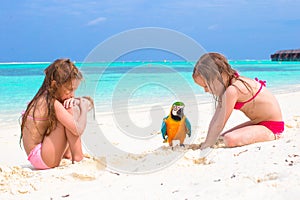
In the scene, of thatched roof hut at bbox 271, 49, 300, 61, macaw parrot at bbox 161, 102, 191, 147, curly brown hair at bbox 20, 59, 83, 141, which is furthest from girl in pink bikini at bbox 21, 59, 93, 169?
thatched roof hut at bbox 271, 49, 300, 61

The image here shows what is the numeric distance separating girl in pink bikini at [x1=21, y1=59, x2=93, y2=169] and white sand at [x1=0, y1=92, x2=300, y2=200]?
0.17m

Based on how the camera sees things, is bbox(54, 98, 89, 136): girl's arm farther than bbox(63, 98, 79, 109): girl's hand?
No

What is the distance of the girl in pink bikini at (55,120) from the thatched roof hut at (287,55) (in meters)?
63.8

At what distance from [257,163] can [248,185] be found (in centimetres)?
49

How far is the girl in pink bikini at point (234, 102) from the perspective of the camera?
11.9ft

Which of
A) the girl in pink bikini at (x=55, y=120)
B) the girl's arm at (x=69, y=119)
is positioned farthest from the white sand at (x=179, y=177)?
the girl's arm at (x=69, y=119)

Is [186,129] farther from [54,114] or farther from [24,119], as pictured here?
[24,119]

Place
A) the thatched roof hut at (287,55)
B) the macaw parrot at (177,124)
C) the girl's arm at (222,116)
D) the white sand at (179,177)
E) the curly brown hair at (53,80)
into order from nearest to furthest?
the white sand at (179,177), the curly brown hair at (53,80), the girl's arm at (222,116), the macaw parrot at (177,124), the thatched roof hut at (287,55)

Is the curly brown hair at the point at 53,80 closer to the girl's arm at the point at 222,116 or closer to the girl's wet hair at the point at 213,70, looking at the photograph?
the girl's wet hair at the point at 213,70

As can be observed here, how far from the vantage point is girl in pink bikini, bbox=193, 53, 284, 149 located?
3.62 meters

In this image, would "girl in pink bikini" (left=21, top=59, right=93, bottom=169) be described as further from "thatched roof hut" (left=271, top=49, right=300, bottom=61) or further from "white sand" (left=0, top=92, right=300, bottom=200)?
"thatched roof hut" (left=271, top=49, right=300, bottom=61)

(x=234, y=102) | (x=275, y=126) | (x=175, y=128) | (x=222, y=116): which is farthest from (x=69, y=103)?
(x=275, y=126)

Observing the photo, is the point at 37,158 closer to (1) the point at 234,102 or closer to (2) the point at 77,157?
(2) the point at 77,157

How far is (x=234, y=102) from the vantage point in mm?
3662
